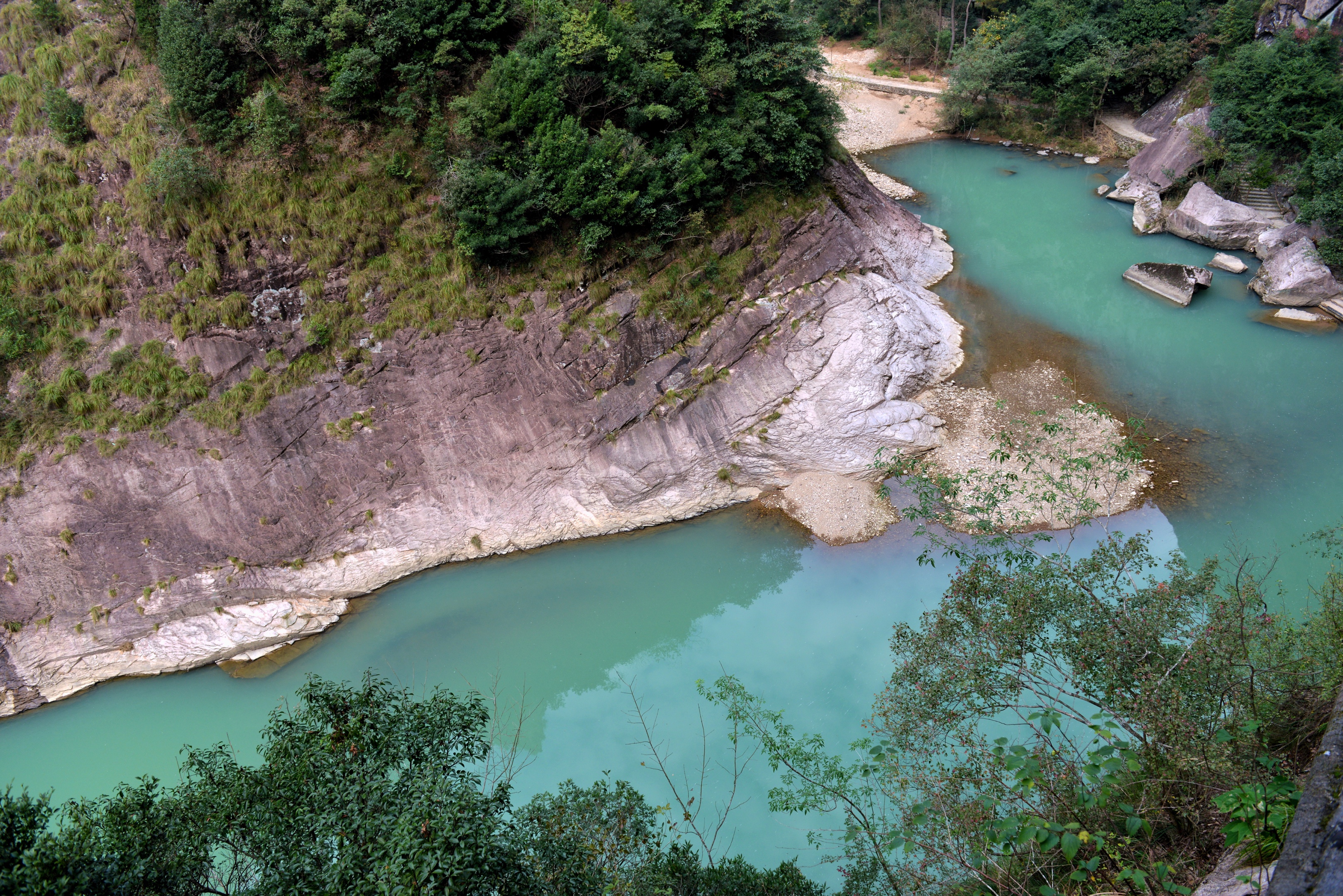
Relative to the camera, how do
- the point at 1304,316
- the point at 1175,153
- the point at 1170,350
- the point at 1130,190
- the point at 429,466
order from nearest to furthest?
1. the point at 429,466
2. the point at 1170,350
3. the point at 1304,316
4. the point at 1175,153
5. the point at 1130,190

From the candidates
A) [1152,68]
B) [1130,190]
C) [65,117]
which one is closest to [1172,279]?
[1130,190]

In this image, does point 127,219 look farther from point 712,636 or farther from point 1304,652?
point 1304,652

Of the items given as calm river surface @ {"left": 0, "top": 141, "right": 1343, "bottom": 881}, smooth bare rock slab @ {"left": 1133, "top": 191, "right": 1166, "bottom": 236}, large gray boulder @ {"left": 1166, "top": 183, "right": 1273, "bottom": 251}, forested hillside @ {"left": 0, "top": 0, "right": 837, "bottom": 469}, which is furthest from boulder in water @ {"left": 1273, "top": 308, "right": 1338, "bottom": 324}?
forested hillside @ {"left": 0, "top": 0, "right": 837, "bottom": 469}

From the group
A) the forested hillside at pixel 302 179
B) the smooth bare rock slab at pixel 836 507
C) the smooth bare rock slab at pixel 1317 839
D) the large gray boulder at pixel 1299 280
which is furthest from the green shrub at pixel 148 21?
the large gray boulder at pixel 1299 280

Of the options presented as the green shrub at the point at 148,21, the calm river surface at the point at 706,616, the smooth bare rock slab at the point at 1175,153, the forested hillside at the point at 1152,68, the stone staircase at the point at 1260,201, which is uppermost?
the green shrub at the point at 148,21

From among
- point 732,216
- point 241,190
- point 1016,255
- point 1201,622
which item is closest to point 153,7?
point 241,190

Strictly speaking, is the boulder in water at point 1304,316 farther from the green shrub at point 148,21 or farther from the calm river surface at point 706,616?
the green shrub at point 148,21

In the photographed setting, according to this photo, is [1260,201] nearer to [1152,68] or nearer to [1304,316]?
[1304,316]
